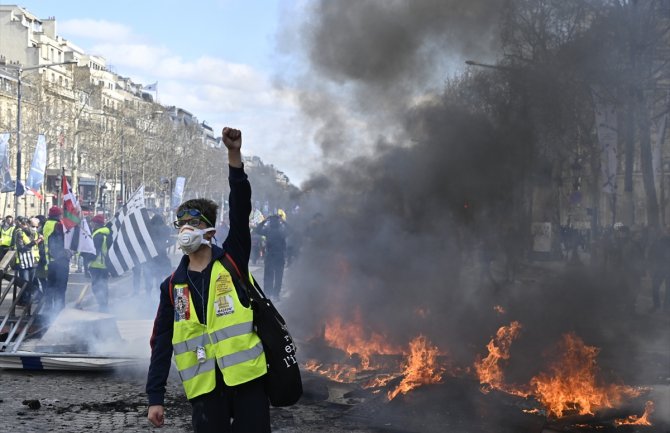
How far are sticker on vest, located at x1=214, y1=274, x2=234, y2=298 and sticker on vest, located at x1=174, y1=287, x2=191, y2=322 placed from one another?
0.48ft

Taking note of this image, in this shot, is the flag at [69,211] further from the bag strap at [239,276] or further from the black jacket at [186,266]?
the bag strap at [239,276]

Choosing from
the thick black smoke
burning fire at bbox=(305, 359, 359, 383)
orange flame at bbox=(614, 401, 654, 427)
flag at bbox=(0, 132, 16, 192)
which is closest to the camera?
orange flame at bbox=(614, 401, 654, 427)

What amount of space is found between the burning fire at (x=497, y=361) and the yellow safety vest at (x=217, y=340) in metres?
3.87

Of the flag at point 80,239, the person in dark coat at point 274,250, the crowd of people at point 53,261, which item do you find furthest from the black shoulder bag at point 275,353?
the person in dark coat at point 274,250

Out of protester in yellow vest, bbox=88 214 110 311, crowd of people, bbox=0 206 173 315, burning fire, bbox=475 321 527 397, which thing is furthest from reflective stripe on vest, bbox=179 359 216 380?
protester in yellow vest, bbox=88 214 110 311

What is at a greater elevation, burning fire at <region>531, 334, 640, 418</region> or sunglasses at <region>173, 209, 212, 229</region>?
sunglasses at <region>173, 209, 212, 229</region>

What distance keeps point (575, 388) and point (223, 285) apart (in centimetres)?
441

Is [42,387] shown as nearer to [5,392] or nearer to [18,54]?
[5,392]

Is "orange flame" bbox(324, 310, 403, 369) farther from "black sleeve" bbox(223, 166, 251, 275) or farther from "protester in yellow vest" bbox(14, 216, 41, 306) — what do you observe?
"protester in yellow vest" bbox(14, 216, 41, 306)

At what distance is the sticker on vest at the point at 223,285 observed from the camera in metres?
3.47

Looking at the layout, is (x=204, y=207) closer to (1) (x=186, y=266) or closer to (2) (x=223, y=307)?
(1) (x=186, y=266)

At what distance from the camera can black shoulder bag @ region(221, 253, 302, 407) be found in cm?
344

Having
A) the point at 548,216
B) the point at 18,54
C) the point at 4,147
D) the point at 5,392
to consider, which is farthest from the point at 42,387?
the point at 18,54

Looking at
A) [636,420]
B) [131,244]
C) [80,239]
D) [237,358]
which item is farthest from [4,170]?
[237,358]
